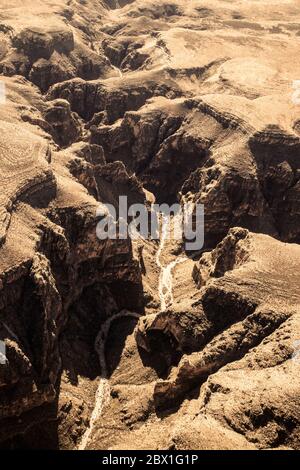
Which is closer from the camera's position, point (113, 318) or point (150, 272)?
point (113, 318)

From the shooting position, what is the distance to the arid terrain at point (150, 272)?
5806 centimetres

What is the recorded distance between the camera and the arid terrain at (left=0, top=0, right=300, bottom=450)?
58.1 meters

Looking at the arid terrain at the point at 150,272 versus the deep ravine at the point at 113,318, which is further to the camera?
the deep ravine at the point at 113,318

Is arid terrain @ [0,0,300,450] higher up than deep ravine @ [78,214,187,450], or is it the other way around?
arid terrain @ [0,0,300,450]

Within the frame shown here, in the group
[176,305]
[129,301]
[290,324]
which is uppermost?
[290,324]

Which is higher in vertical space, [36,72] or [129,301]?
[36,72]

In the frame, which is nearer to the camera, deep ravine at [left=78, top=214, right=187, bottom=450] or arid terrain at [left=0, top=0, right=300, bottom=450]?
arid terrain at [left=0, top=0, right=300, bottom=450]

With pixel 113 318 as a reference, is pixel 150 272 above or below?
below

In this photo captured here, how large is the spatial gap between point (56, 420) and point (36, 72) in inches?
4530

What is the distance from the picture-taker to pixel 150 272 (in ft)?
310

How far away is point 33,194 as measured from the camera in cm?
7725

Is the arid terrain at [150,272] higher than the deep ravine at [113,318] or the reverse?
higher

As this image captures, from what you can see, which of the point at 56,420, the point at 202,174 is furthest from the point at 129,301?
the point at 202,174
